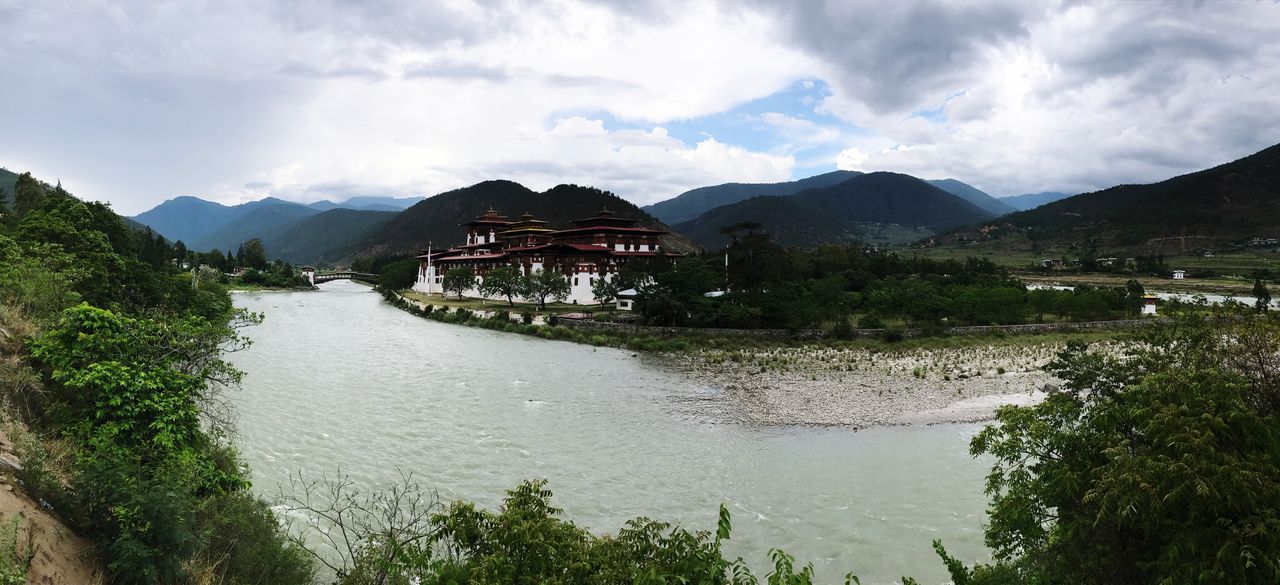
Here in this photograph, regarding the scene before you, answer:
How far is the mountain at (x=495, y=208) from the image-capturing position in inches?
6152

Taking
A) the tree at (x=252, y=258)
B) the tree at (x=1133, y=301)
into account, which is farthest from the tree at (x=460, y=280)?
the tree at (x=252, y=258)

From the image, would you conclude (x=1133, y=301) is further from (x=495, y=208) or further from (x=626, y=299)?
(x=495, y=208)

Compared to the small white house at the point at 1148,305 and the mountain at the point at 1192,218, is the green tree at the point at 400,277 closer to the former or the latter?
the small white house at the point at 1148,305

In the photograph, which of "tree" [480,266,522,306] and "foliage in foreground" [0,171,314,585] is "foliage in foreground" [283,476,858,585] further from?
"tree" [480,266,522,306]

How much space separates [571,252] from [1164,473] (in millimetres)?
59289

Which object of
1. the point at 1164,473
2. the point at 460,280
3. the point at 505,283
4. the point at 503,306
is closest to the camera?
the point at 1164,473

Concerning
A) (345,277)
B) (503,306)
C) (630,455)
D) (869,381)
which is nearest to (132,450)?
(630,455)

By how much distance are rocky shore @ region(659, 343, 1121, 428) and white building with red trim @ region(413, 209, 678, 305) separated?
27.2m

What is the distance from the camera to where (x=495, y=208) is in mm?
181625

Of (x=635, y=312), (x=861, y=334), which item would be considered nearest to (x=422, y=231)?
(x=635, y=312)

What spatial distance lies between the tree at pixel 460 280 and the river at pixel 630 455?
43.0 meters

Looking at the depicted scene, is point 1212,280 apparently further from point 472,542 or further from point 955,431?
point 472,542

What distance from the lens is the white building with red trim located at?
6378 cm

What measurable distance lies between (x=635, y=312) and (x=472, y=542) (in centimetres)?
3988
